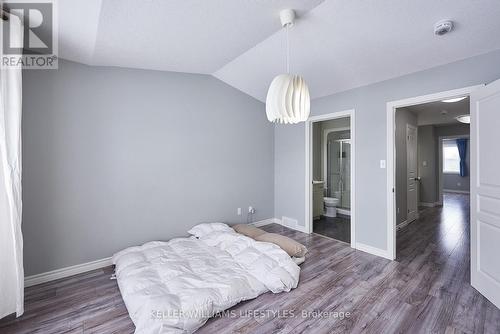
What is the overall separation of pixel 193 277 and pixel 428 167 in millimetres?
7375

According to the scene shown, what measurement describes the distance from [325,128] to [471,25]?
3.54 meters

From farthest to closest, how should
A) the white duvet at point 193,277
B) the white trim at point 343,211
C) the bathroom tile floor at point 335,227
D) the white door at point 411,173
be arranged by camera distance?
the white trim at point 343,211 < the white door at point 411,173 < the bathroom tile floor at point 335,227 < the white duvet at point 193,277

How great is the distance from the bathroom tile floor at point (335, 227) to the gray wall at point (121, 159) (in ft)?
5.27

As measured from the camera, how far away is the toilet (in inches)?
201

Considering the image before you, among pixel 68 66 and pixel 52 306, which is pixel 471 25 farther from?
pixel 52 306

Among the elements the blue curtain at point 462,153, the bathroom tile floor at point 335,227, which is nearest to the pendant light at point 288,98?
the bathroom tile floor at point 335,227

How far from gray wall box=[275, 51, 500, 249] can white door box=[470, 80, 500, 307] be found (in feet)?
1.08

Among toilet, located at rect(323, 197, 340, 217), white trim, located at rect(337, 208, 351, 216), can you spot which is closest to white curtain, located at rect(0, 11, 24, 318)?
toilet, located at rect(323, 197, 340, 217)

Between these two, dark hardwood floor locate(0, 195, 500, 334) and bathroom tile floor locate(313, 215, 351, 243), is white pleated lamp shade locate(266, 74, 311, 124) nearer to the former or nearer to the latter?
dark hardwood floor locate(0, 195, 500, 334)

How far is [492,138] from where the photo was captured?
205 centimetres

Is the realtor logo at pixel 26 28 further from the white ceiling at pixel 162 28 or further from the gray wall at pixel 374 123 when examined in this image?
the gray wall at pixel 374 123

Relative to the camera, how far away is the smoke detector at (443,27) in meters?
1.97

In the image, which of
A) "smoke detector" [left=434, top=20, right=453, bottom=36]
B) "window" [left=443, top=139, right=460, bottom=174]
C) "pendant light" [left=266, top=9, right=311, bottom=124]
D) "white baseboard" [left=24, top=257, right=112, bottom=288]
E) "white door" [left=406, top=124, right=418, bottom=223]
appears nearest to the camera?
"pendant light" [left=266, top=9, right=311, bottom=124]

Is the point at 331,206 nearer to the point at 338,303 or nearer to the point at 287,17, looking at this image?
the point at 338,303
